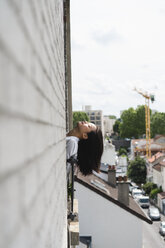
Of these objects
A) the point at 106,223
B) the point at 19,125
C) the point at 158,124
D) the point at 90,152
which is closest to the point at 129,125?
the point at 158,124

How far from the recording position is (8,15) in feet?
2.69

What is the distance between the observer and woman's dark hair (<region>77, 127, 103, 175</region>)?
4383 mm

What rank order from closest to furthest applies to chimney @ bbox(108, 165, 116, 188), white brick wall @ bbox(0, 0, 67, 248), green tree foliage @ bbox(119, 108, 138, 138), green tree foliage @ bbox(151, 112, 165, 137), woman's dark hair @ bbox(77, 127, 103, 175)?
white brick wall @ bbox(0, 0, 67, 248) < woman's dark hair @ bbox(77, 127, 103, 175) < chimney @ bbox(108, 165, 116, 188) < green tree foliage @ bbox(151, 112, 165, 137) < green tree foliage @ bbox(119, 108, 138, 138)

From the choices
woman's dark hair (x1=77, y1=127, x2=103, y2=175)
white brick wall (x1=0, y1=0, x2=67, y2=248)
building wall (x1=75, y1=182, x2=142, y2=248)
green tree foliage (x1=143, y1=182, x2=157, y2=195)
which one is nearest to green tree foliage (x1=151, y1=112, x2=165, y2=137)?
green tree foliage (x1=143, y1=182, x2=157, y2=195)

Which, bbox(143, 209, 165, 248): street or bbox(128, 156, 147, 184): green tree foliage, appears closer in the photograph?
bbox(143, 209, 165, 248): street

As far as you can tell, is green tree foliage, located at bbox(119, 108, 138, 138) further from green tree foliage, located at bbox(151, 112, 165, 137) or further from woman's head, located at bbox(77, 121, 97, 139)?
woman's head, located at bbox(77, 121, 97, 139)

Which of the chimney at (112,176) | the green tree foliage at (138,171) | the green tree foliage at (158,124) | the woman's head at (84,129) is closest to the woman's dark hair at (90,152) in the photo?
the woman's head at (84,129)

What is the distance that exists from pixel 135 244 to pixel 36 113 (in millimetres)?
14593

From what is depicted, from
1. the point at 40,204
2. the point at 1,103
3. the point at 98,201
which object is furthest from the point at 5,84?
the point at 98,201

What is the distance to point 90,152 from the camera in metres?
4.47

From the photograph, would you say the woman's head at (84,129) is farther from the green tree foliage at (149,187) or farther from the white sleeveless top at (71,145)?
the green tree foliage at (149,187)

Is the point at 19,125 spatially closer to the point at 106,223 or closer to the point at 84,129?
the point at 84,129

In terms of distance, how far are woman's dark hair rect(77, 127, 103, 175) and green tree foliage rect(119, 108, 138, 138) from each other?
81.8 meters

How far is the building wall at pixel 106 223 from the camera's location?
14789mm
